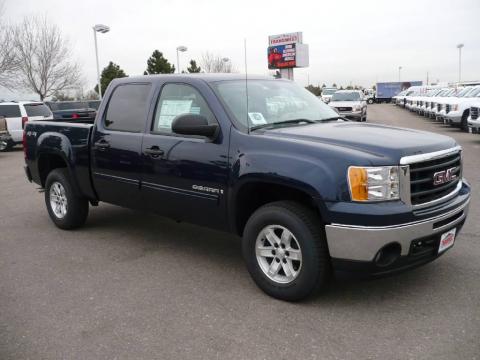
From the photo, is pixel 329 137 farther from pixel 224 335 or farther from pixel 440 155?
pixel 224 335

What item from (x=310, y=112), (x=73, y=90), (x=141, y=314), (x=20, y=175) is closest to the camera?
(x=141, y=314)

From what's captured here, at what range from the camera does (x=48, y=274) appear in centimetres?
477

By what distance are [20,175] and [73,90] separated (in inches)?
1413

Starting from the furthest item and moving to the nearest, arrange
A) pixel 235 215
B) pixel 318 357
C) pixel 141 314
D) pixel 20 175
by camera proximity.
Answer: pixel 20 175 → pixel 235 215 → pixel 141 314 → pixel 318 357

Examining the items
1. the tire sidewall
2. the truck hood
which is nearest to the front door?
the tire sidewall

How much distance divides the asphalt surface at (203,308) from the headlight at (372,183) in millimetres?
898

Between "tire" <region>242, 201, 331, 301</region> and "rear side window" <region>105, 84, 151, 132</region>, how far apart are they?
180 cm

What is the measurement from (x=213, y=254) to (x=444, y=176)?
2.43m

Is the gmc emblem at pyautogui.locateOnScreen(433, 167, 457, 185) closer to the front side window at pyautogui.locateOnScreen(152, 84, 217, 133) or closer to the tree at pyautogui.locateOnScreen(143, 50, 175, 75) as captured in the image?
the front side window at pyautogui.locateOnScreen(152, 84, 217, 133)

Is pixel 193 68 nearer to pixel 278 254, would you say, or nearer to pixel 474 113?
pixel 474 113

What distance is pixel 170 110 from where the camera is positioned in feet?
16.2

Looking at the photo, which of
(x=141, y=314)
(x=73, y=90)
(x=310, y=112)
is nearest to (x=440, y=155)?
(x=310, y=112)

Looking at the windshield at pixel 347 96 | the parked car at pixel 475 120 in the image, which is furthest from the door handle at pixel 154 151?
the windshield at pixel 347 96

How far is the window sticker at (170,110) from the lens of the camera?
4.80 m
